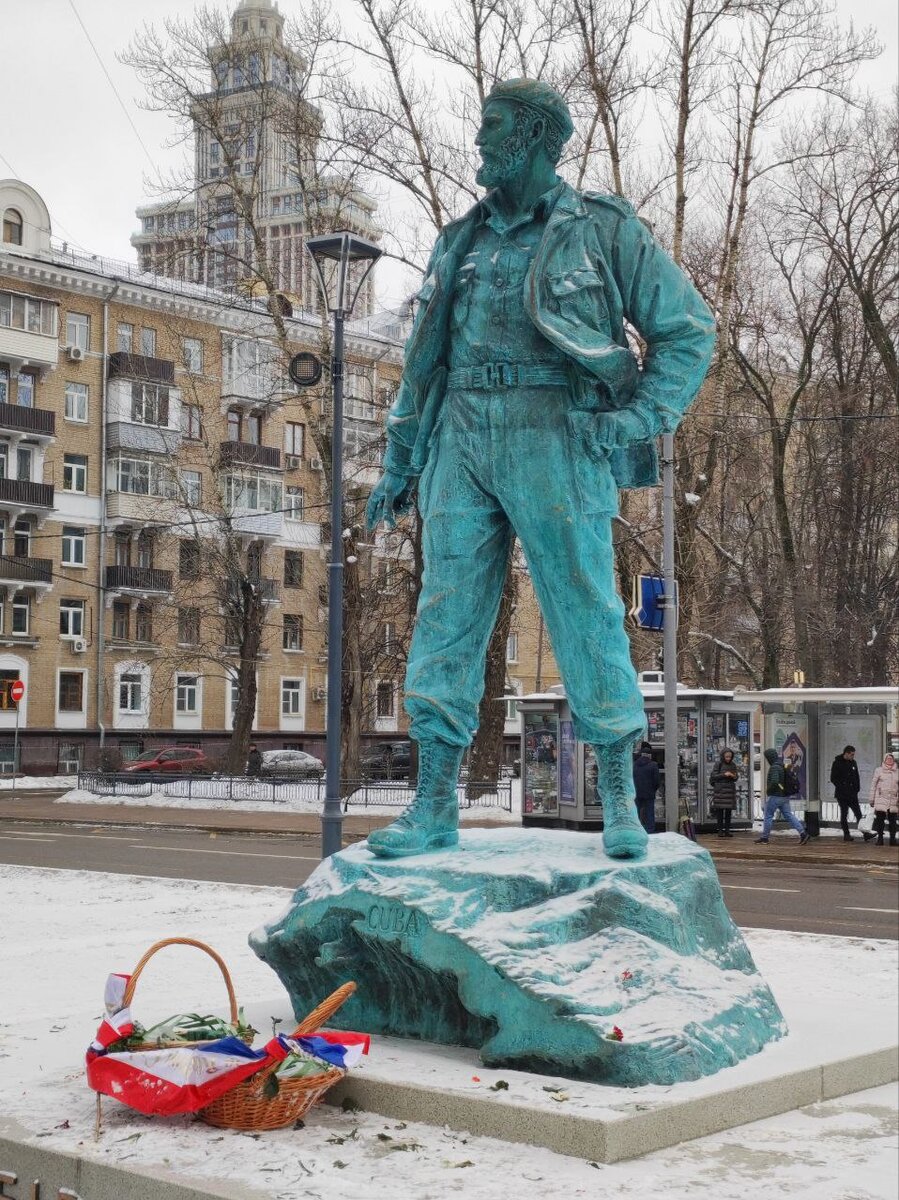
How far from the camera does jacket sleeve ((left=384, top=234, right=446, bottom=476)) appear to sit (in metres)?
6.52

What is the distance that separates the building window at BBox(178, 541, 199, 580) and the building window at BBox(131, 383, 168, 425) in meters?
4.09

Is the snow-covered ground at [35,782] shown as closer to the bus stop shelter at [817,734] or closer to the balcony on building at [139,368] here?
the balcony on building at [139,368]

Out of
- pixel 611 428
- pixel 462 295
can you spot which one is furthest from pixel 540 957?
pixel 462 295

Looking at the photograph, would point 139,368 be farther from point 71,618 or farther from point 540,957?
point 540,957

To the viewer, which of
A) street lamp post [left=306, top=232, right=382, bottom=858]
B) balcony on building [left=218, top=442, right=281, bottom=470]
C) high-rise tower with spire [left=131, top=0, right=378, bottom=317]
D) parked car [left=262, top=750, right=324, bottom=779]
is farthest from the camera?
parked car [left=262, top=750, right=324, bottom=779]

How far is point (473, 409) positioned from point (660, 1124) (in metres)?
2.83

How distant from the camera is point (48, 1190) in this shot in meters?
→ 4.57

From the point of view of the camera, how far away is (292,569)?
2114 inches

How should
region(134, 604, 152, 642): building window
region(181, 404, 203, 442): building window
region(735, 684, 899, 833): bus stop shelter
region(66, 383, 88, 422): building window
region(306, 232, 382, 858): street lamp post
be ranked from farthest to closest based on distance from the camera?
region(134, 604, 152, 642): building window < region(181, 404, 203, 442): building window < region(66, 383, 88, 422): building window < region(735, 684, 899, 833): bus stop shelter < region(306, 232, 382, 858): street lamp post

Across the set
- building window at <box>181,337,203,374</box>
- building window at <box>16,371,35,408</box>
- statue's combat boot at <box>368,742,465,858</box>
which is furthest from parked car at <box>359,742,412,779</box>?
statue's combat boot at <box>368,742,465,858</box>

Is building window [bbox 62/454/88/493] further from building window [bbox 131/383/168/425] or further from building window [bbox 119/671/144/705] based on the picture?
building window [bbox 119/671/144/705]

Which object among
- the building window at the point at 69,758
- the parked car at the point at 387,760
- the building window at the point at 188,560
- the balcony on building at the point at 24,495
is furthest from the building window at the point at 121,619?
the parked car at the point at 387,760

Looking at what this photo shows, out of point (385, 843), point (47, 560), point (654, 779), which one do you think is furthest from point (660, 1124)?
point (47, 560)

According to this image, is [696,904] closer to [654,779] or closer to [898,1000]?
[898,1000]
